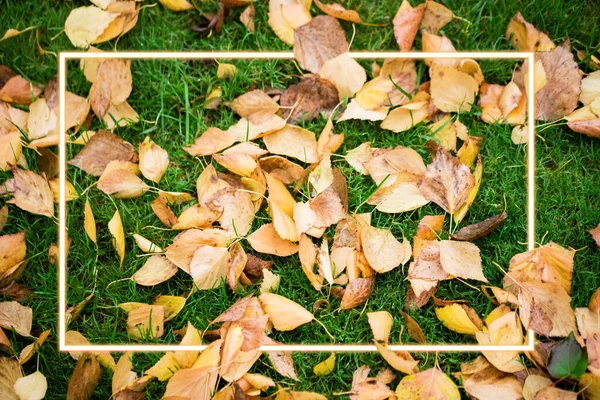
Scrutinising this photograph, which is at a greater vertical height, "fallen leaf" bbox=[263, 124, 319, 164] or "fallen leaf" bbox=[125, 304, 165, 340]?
"fallen leaf" bbox=[263, 124, 319, 164]

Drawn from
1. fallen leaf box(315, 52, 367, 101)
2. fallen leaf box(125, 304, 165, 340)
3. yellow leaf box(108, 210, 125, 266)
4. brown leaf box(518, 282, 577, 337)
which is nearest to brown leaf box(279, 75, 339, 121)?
fallen leaf box(315, 52, 367, 101)

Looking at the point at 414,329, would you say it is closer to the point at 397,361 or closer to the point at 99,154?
the point at 397,361

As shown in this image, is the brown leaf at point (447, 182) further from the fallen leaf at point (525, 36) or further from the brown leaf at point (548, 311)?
the fallen leaf at point (525, 36)

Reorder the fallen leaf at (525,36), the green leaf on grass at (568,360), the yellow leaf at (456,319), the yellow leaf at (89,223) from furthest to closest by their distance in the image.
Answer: the fallen leaf at (525,36), the yellow leaf at (89,223), the yellow leaf at (456,319), the green leaf on grass at (568,360)

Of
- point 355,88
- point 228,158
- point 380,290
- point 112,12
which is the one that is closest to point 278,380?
point 380,290

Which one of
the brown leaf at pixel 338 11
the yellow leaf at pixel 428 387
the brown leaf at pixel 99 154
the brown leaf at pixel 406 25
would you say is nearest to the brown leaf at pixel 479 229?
the yellow leaf at pixel 428 387

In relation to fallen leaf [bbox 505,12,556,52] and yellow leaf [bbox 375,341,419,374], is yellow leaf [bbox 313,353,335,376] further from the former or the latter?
fallen leaf [bbox 505,12,556,52]
